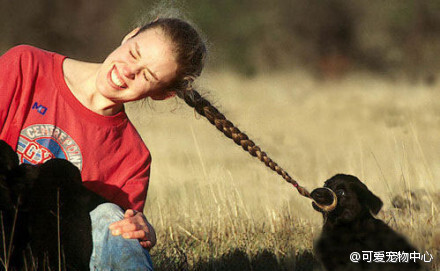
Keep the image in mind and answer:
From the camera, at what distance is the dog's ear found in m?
3.85

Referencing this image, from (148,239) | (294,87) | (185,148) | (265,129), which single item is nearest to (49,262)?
(148,239)

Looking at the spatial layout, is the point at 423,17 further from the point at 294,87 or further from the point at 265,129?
the point at 265,129

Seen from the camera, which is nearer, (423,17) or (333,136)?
(333,136)

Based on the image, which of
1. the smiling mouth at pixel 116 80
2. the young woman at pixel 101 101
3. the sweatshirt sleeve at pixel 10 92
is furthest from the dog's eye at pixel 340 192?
the sweatshirt sleeve at pixel 10 92

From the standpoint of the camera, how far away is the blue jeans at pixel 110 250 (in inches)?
120

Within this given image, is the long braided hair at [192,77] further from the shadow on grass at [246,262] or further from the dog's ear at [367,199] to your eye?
the shadow on grass at [246,262]

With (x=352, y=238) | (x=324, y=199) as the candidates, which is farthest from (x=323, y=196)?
(x=352, y=238)

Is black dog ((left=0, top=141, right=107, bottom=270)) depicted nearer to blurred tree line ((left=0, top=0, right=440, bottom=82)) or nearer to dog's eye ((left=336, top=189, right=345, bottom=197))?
dog's eye ((left=336, top=189, right=345, bottom=197))

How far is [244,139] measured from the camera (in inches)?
147

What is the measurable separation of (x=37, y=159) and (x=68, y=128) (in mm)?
246

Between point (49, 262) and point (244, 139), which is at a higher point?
point (244, 139)

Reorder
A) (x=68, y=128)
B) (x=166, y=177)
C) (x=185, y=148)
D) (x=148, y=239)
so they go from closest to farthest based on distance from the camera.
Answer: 1. (x=148, y=239)
2. (x=68, y=128)
3. (x=166, y=177)
4. (x=185, y=148)

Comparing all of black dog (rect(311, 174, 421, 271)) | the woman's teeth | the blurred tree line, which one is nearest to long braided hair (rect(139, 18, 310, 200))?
black dog (rect(311, 174, 421, 271))

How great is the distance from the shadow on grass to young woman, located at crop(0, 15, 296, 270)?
0.56 m
